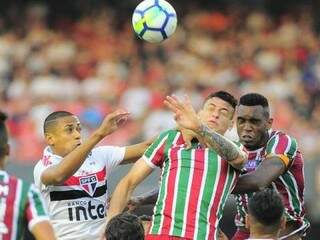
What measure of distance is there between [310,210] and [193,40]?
6221 millimetres

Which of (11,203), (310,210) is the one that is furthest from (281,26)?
(11,203)

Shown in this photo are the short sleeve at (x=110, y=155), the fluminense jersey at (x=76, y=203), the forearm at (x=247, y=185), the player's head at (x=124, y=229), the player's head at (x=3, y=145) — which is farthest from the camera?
the short sleeve at (x=110, y=155)

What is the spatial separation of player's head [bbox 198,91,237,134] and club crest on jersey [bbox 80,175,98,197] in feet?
3.21

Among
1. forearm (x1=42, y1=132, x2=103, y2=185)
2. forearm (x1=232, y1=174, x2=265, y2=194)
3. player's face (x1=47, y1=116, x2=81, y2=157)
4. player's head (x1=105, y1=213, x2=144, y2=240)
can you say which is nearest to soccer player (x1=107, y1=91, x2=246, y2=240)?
forearm (x1=232, y1=174, x2=265, y2=194)

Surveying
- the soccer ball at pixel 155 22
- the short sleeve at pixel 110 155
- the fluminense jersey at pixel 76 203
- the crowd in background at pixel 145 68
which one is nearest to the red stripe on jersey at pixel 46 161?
the fluminense jersey at pixel 76 203

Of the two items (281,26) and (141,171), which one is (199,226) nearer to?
(141,171)

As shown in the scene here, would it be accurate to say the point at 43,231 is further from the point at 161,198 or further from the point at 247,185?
the point at 247,185

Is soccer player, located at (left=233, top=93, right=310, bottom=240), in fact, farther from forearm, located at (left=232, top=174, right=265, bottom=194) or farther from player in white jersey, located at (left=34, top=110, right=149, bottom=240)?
player in white jersey, located at (left=34, top=110, right=149, bottom=240)

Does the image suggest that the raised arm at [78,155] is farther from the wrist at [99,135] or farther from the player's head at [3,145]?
the player's head at [3,145]

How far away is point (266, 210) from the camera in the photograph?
6.97 meters

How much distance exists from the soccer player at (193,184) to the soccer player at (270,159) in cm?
38

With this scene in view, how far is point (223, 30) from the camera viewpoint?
62.6ft

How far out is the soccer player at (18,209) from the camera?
20.2 feet

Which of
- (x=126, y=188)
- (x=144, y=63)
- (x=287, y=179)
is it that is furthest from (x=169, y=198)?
(x=144, y=63)
